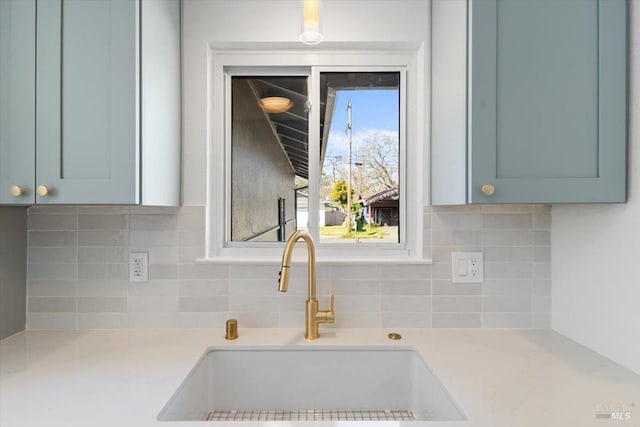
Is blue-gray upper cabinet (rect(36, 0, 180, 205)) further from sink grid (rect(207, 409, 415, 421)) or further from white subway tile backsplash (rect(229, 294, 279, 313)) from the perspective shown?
sink grid (rect(207, 409, 415, 421))

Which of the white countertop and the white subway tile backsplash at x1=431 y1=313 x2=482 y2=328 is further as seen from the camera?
the white subway tile backsplash at x1=431 y1=313 x2=482 y2=328

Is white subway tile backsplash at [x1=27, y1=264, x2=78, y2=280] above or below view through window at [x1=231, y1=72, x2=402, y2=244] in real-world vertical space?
below

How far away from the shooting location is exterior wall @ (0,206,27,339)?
1396 mm

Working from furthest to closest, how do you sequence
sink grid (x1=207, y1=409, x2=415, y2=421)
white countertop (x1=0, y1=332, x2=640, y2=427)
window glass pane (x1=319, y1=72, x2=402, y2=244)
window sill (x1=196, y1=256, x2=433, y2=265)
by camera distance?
window glass pane (x1=319, y1=72, x2=402, y2=244) < window sill (x1=196, y1=256, x2=433, y2=265) < sink grid (x1=207, y1=409, x2=415, y2=421) < white countertop (x1=0, y1=332, x2=640, y2=427)

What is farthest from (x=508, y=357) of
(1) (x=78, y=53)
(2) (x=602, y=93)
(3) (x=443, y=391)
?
(1) (x=78, y=53)

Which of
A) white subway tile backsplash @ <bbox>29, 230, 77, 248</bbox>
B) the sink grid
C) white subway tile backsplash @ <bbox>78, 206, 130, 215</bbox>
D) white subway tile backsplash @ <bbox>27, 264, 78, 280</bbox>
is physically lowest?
the sink grid

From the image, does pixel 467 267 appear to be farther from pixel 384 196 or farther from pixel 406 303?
pixel 384 196

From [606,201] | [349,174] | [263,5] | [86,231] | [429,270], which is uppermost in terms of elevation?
[263,5]

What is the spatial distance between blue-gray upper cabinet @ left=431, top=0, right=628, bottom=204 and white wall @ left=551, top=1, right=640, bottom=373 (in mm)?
33

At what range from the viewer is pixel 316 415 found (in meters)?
1.31

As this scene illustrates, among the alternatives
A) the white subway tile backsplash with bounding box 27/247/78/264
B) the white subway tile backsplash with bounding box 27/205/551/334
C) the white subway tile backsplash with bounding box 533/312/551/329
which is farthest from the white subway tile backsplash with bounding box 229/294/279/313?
the white subway tile backsplash with bounding box 533/312/551/329

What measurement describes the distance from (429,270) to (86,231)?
1.39 meters

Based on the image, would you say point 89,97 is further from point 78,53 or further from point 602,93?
point 602,93

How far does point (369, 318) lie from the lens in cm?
152
